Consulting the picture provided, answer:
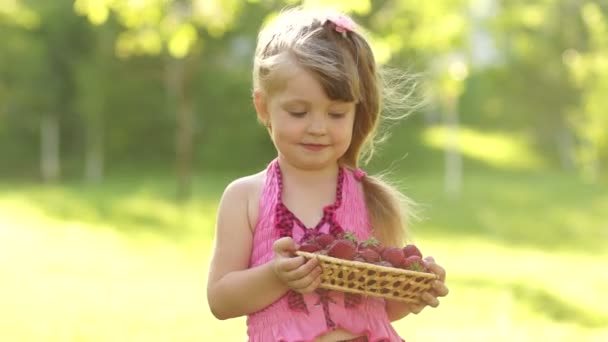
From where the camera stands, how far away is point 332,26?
134 inches

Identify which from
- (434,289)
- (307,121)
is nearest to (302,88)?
(307,121)

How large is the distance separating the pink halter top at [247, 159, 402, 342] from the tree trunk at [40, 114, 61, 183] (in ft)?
109

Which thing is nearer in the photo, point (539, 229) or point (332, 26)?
point (332, 26)

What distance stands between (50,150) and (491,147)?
1481cm

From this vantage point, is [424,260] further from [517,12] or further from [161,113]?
[161,113]

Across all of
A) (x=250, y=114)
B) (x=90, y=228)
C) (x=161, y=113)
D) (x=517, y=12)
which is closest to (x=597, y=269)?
(x=517, y=12)

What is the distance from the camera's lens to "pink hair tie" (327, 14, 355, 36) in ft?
11.1

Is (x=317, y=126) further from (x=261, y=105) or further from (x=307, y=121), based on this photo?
(x=261, y=105)

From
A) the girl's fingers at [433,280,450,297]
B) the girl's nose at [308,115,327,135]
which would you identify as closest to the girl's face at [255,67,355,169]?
the girl's nose at [308,115,327,135]

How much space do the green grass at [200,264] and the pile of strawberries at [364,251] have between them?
4.40 metres

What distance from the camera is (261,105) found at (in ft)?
11.2

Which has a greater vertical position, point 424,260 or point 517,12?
point 517,12

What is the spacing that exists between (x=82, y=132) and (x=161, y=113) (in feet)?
9.38

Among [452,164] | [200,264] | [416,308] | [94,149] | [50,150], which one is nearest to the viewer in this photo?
[416,308]
